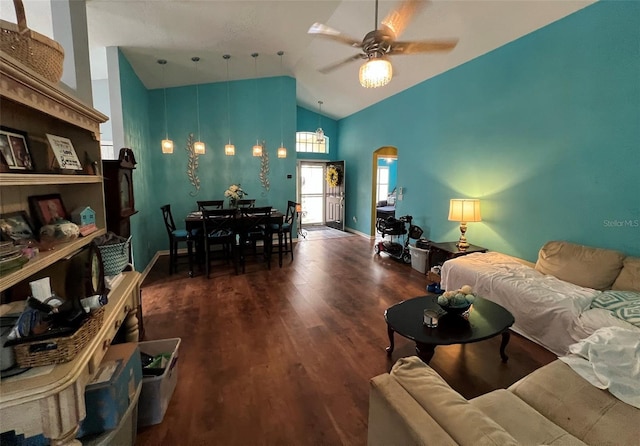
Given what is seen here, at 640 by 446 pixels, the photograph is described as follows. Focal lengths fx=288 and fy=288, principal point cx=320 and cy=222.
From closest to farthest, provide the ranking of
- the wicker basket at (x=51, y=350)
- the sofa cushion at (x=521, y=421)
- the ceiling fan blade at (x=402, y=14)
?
the wicker basket at (x=51, y=350), the sofa cushion at (x=521, y=421), the ceiling fan blade at (x=402, y=14)

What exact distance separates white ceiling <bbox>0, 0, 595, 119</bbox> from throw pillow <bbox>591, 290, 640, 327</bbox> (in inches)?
103

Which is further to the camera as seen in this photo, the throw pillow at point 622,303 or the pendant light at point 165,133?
the pendant light at point 165,133

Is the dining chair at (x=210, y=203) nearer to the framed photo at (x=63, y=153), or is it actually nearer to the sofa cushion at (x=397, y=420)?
the framed photo at (x=63, y=153)

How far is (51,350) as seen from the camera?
1.03 metres

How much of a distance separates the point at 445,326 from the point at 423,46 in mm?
2140

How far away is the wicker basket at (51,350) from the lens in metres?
1.00

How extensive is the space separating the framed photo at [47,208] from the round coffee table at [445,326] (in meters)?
2.19

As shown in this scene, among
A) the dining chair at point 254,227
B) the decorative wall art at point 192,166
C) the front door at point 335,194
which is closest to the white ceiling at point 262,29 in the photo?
the decorative wall art at point 192,166

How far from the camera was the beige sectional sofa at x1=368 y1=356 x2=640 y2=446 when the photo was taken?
0.91 m

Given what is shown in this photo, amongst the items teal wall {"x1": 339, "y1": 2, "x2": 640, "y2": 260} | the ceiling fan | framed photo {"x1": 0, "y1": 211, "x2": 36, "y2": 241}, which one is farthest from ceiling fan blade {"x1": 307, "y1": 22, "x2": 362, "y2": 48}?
teal wall {"x1": 339, "y1": 2, "x2": 640, "y2": 260}

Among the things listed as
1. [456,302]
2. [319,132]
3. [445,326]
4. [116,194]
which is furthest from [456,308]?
[319,132]

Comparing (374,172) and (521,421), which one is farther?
(374,172)

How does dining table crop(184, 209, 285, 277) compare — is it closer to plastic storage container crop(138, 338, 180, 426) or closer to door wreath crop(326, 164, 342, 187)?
plastic storage container crop(138, 338, 180, 426)

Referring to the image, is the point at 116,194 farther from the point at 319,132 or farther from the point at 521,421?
the point at 319,132
